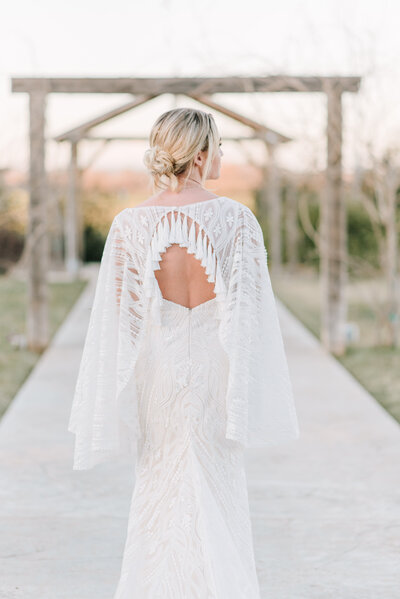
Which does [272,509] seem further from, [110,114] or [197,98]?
[110,114]

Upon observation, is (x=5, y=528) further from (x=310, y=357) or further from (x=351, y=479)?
(x=310, y=357)

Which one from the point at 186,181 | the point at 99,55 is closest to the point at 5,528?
the point at 186,181

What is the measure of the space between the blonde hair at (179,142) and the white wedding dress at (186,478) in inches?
14.5

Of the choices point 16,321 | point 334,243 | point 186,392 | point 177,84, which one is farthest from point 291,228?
point 186,392

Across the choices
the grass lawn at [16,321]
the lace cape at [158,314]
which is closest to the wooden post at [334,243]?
the grass lawn at [16,321]

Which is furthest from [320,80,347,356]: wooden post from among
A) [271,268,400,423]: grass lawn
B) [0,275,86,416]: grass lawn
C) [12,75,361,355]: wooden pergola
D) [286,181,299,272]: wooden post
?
[286,181,299,272]: wooden post

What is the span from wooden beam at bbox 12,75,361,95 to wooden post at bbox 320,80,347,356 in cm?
34

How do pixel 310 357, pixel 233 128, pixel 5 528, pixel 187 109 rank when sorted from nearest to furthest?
pixel 187 109
pixel 5 528
pixel 310 357
pixel 233 128

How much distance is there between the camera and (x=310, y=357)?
29.8 feet

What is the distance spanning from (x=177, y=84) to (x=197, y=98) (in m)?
0.51

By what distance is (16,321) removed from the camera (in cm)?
1291

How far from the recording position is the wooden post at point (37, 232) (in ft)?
30.5

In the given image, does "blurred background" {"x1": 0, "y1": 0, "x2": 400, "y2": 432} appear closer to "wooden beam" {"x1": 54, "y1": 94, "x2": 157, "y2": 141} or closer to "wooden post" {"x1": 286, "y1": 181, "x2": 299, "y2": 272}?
"wooden beam" {"x1": 54, "y1": 94, "x2": 157, "y2": 141}

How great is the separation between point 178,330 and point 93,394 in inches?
13.0
